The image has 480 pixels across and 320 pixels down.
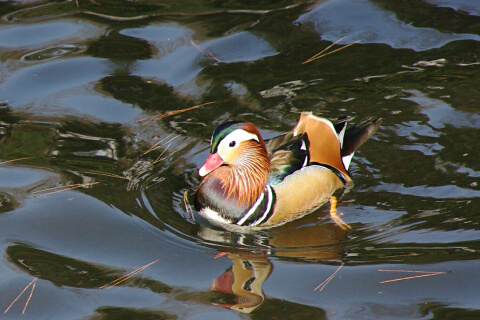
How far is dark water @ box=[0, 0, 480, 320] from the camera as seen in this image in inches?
188

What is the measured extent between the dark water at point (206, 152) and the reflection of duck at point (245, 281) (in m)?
0.01

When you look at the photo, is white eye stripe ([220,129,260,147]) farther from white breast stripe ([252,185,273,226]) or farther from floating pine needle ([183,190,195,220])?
floating pine needle ([183,190,195,220])

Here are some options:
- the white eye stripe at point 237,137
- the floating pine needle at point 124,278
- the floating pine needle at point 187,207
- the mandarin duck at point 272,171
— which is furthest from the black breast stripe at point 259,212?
the floating pine needle at point 124,278

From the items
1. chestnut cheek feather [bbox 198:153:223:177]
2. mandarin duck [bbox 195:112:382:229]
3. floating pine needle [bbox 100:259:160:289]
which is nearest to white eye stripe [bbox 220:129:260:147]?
mandarin duck [bbox 195:112:382:229]

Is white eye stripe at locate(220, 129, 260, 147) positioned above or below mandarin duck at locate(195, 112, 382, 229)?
above

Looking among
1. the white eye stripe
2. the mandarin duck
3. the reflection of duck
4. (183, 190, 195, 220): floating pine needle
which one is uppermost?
the white eye stripe

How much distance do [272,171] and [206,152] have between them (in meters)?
0.87

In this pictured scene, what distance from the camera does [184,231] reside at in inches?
217

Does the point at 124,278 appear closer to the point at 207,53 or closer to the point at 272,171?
the point at 272,171

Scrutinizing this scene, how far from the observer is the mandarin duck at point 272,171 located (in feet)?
18.7

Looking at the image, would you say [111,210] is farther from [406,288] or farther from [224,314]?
[406,288]

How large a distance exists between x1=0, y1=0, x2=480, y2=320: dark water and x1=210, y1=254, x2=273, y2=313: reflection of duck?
14 millimetres

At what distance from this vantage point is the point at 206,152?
661 centimetres

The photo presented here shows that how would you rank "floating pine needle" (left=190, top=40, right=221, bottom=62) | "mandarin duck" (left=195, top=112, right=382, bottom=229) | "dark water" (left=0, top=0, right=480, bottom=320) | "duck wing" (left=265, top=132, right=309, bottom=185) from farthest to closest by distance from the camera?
1. "floating pine needle" (left=190, top=40, right=221, bottom=62)
2. "duck wing" (left=265, top=132, right=309, bottom=185)
3. "mandarin duck" (left=195, top=112, right=382, bottom=229)
4. "dark water" (left=0, top=0, right=480, bottom=320)
